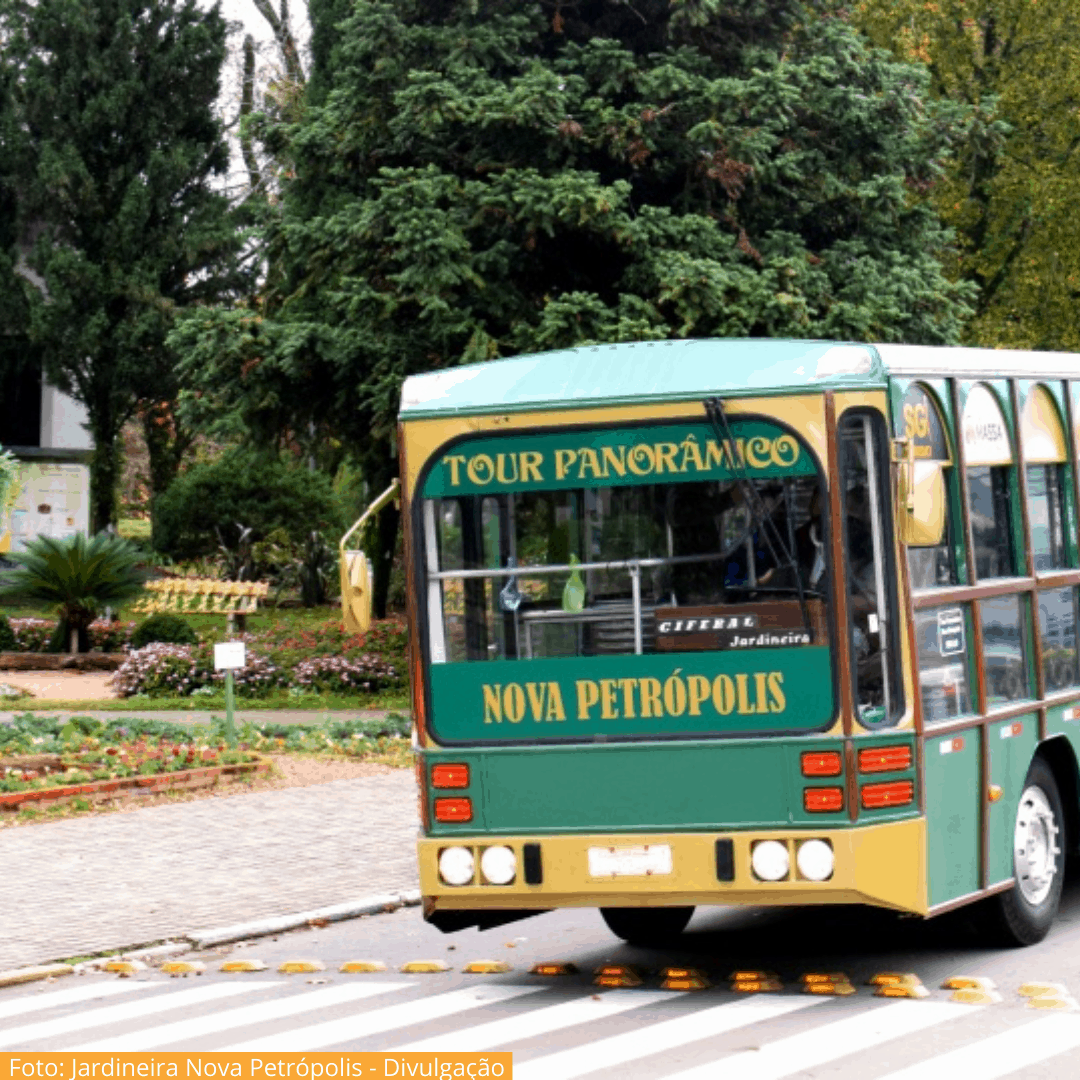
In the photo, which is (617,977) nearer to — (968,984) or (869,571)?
(968,984)

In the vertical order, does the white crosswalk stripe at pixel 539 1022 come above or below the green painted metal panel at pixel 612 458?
below

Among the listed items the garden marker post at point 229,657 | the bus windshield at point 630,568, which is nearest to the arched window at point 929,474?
the bus windshield at point 630,568

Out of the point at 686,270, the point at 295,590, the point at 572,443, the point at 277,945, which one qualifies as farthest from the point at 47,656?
the point at 572,443

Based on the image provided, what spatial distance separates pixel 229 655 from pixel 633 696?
9.18 m

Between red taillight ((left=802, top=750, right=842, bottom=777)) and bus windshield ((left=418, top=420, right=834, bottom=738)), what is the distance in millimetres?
130

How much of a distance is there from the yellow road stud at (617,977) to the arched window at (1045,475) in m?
2.89

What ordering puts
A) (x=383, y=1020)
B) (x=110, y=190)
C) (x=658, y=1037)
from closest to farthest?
(x=658, y=1037) → (x=383, y=1020) → (x=110, y=190)

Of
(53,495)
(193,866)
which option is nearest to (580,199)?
(193,866)

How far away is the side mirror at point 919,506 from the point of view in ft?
31.3

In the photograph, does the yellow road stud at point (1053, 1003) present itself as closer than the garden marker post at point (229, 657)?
Yes

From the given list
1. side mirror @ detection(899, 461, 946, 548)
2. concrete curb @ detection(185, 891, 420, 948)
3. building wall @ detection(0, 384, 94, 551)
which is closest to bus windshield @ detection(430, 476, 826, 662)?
side mirror @ detection(899, 461, 946, 548)

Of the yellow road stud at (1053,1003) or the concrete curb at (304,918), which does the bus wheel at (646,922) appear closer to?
the concrete curb at (304,918)

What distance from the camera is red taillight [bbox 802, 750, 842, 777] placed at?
948 centimetres

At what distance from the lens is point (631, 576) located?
9875mm
